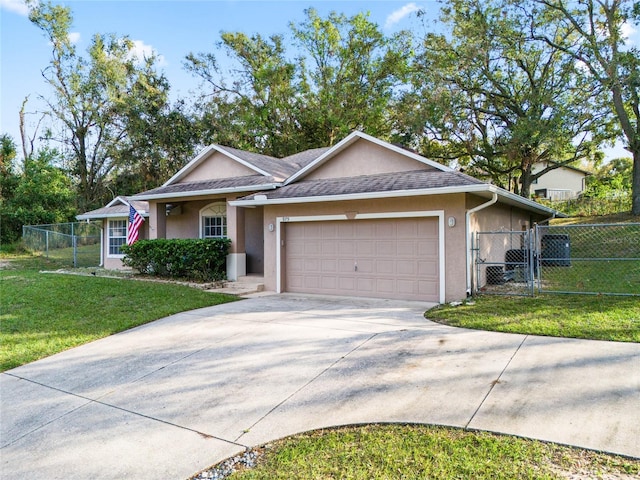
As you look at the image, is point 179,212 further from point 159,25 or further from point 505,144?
point 505,144

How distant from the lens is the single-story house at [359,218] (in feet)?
30.5

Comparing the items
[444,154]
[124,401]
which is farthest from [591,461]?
[444,154]

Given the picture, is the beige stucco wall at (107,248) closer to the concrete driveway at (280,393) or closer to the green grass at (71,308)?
the green grass at (71,308)

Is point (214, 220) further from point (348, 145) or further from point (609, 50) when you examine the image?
point (609, 50)

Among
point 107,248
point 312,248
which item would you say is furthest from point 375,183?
point 107,248

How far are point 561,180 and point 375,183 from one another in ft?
110

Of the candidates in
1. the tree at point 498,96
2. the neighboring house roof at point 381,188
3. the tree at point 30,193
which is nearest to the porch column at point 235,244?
the neighboring house roof at point 381,188

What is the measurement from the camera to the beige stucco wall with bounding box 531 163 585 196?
118 feet

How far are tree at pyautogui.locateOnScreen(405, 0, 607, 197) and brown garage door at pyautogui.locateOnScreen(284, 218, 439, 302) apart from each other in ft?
39.6

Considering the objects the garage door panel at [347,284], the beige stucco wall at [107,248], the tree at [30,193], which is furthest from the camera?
the tree at [30,193]

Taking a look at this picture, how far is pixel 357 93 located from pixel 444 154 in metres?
7.62

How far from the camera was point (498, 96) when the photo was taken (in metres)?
22.4

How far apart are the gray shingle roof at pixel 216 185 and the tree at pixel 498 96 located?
1218cm

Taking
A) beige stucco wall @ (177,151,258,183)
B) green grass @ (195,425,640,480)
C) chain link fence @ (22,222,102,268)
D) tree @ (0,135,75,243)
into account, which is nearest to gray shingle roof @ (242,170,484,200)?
beige stucco wall @ (177,151,258,183)
